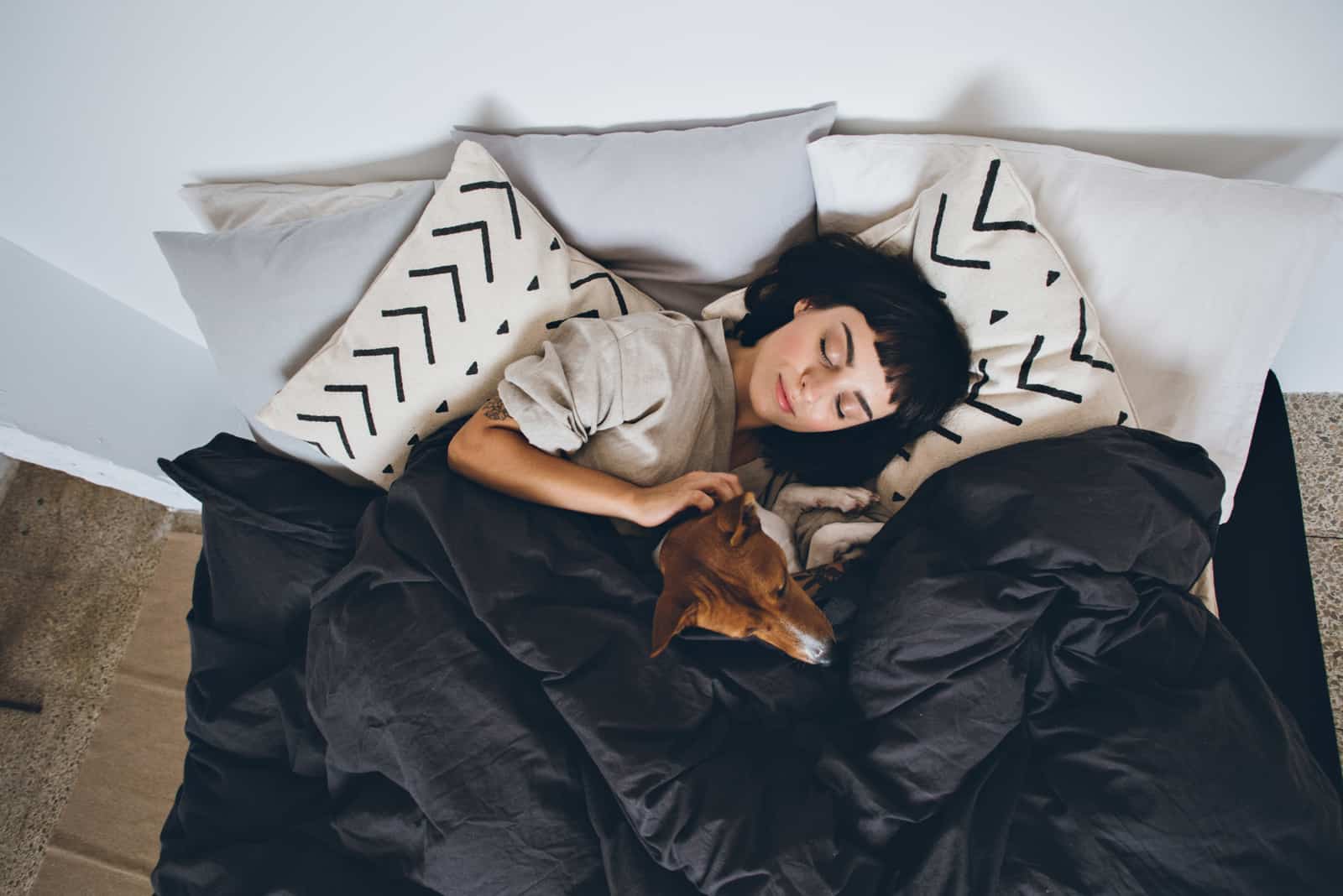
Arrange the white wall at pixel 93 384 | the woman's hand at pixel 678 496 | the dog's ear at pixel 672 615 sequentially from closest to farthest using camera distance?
the dog's ear at pixel 672 615, the woman's hand at pixel 678 496, the white wall at pixel 93 384

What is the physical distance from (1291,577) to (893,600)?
842 mm

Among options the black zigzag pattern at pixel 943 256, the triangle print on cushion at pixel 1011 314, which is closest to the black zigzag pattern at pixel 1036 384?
the triangle print on cushion at pixel 1011 314

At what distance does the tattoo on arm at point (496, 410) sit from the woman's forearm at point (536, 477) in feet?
0.07

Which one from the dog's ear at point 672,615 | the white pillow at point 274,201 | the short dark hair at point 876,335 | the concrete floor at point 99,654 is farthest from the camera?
the concrete floor at point 99,654

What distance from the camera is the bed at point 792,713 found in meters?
0.91

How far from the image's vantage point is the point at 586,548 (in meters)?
1.15

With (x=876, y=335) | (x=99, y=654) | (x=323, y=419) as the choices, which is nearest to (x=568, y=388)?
(x=323, y=419)

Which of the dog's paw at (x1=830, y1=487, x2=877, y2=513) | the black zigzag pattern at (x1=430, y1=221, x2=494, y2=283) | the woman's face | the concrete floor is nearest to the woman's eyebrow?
the woman's face

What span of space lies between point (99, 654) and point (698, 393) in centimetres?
183

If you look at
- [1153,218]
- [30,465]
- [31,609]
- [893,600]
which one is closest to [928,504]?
[893,600]

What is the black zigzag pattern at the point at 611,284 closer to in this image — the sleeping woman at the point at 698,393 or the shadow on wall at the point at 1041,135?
the sleeping woman at the point at 698,393

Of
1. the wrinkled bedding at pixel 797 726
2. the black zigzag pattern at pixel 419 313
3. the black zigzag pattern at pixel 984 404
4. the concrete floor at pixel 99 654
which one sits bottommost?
the concrete floor at pixel 99 654

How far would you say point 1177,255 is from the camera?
1196 mm

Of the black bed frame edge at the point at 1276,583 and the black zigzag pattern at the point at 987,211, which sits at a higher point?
the black zigzag pattern at the point at 987,211
